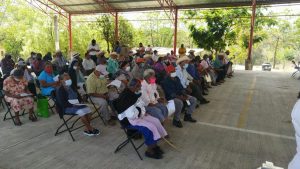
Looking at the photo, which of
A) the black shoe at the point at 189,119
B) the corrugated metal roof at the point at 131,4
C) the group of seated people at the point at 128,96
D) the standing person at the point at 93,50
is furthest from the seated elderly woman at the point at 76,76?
the corrugated metal roof at the point at 131,4

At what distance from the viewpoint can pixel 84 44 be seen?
35.4 metres

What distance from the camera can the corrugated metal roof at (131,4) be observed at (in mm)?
15234

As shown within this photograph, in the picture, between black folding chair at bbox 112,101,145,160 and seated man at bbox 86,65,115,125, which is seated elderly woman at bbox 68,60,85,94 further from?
black folding chair at bbox 112,101,145,160

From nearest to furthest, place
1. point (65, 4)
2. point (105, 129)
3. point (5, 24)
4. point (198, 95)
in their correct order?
1. point (105, 129)
2. point (198, 95)
3. point (65, 4)
4. point (5, 24)

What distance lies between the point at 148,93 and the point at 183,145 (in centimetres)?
108

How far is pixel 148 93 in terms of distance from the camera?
15.1 feet

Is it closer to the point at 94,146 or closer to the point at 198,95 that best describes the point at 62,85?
Result: the point at 94,146

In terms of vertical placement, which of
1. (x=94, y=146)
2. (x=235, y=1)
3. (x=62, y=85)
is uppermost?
(x=235, y=1)

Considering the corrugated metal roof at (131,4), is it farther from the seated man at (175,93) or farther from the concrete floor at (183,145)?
the seated man at (175,93)

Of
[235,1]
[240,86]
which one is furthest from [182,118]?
[235,1]

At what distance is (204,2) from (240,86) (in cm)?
777

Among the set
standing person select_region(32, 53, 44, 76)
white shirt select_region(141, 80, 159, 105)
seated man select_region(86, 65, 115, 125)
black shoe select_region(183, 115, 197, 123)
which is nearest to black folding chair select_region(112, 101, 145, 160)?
white shirt select_region(141, 80, 159, 105)

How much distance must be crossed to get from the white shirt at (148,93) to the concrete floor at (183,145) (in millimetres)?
747

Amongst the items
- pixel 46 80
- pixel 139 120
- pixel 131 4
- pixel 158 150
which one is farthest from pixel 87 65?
pixel 131 4
